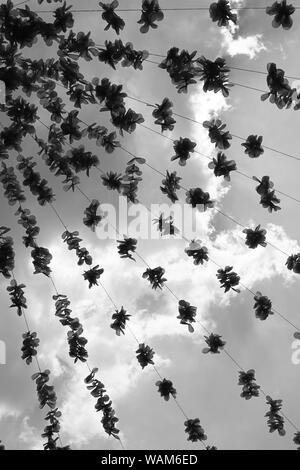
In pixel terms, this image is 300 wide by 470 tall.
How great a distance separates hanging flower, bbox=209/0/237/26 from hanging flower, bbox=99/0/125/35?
1.31m

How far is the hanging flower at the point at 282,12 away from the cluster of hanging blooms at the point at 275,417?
691cm

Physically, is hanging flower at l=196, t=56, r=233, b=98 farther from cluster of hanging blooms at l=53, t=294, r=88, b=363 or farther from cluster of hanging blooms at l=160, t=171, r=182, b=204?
cluster of hanging blooms at l=53, t=294, r=88, b=363

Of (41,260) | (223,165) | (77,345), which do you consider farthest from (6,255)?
(223,165)

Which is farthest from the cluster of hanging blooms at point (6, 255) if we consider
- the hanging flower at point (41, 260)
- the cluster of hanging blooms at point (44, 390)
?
the cluster of hanging blooms at point (44, 390)

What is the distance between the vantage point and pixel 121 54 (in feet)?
20.7

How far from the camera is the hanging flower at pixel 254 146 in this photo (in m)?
6.66

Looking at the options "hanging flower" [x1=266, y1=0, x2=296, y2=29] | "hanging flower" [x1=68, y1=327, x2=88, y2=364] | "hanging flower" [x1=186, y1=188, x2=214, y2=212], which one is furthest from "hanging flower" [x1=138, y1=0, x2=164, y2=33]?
"hanging flower" [x1=68, y1=327, x2=88, y2=364]

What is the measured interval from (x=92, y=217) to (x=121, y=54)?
2873 millimetres

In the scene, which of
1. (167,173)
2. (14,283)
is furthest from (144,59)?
(14,283)

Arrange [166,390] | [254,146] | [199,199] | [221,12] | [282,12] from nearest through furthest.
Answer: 1. [282,12]
2. [221,12]
3. [254,146]
4. [199,199]
5. [166,390]

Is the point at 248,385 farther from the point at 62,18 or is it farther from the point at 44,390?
the point at 62,18

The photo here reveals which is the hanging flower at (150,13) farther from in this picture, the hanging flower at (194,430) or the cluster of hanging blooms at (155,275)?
the hanging flower at (194,430)

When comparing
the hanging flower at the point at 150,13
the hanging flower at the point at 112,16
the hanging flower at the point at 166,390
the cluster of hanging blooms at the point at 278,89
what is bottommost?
the hanging flower at the point at 166,390

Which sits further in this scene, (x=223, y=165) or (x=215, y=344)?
(x=215, y=344)
